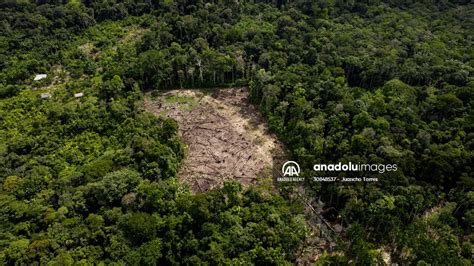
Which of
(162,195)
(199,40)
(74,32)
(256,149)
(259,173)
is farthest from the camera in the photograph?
(74,32)

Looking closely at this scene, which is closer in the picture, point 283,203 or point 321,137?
point 283,203

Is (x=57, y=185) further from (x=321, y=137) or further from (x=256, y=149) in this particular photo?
(x=321, y=137)

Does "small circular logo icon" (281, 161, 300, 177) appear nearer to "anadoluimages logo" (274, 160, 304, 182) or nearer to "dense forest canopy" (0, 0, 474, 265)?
"anadoluimages logo" (274, 160, 304, 182)

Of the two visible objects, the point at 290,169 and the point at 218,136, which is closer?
the point at 290,169

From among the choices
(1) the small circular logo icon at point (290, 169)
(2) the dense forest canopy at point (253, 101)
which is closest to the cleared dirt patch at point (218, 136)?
(1) the small circular logo icon at point (290, 169)

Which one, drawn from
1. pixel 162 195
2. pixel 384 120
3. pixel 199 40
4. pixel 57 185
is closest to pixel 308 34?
pixel 199 40

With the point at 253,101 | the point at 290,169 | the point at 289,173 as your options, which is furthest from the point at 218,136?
the point at 289,173

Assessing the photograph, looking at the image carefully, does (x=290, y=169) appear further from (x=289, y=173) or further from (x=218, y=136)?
(x=218, y=136)

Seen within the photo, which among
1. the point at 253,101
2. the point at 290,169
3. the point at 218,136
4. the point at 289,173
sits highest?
the point at 253,101
